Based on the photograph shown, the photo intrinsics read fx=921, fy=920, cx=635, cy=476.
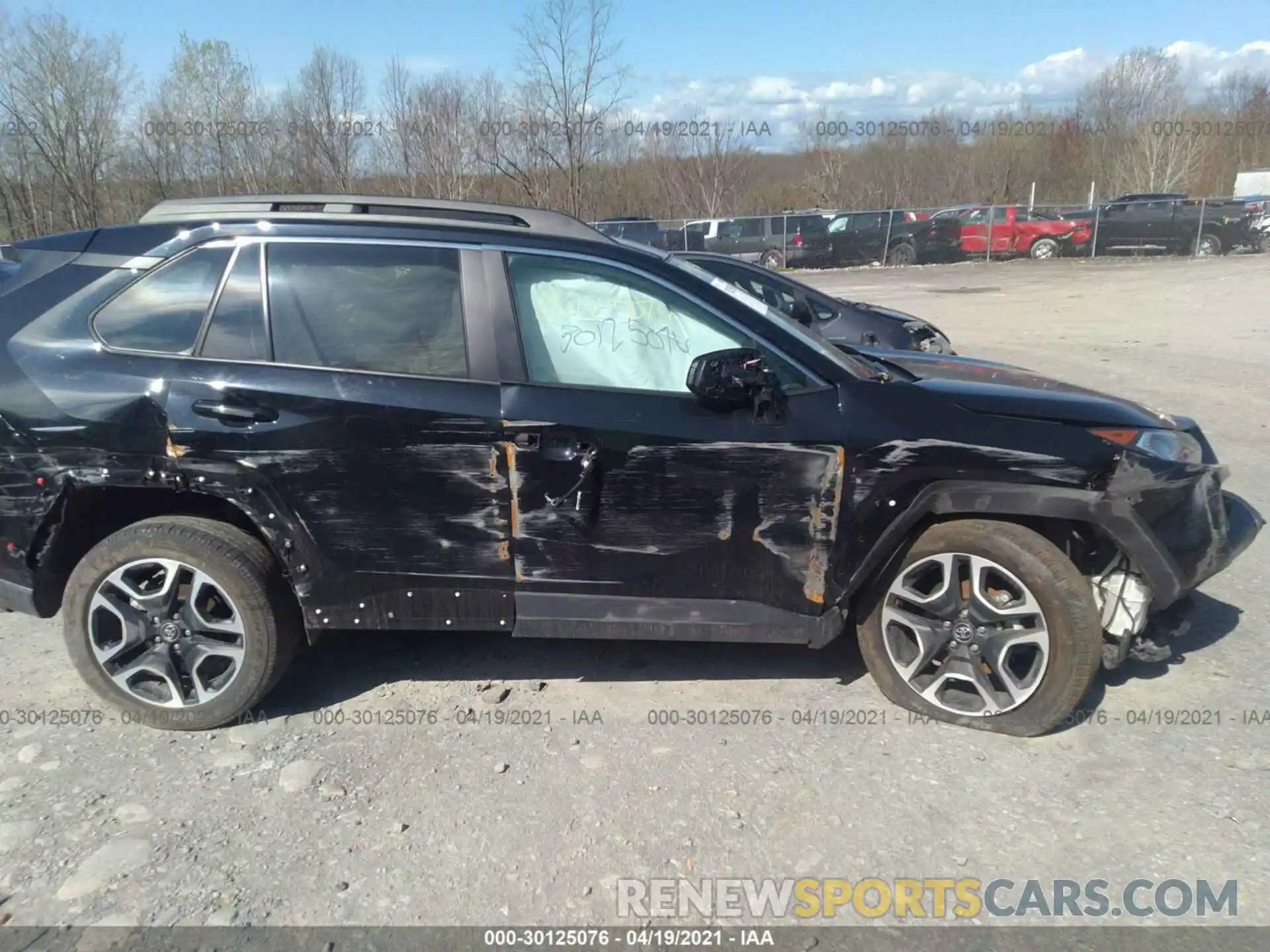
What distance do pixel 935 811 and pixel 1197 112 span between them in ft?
170

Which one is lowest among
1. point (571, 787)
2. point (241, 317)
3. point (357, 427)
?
point (571, 787)

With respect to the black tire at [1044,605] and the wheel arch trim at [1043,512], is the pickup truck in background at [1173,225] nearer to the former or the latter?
the wheel arch trim at [1043,512]

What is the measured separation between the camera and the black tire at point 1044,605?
132 inches

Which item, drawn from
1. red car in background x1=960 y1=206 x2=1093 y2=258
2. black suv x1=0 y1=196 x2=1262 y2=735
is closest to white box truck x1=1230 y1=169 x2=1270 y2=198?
red car in background x1=960 y1=206 x2=1093 y2=258

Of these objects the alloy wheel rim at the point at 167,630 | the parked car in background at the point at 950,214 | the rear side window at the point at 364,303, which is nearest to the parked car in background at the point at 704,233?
the parked car in background at the point at 950,214

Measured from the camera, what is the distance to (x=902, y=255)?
28.4 meters

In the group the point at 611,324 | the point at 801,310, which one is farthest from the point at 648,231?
the point at 611,324

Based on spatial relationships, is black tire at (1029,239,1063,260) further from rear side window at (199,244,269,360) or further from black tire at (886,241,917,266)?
rear side window at (199,244,269,360)

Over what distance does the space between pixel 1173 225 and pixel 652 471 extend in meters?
29.5

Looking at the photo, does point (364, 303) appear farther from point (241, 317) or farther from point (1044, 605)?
point (1044, 605)

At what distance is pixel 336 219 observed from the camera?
11.8 feet

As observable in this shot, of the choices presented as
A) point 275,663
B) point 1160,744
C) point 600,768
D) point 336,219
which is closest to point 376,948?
point 600,768

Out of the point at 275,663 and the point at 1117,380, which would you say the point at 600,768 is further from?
the point at 1117,380

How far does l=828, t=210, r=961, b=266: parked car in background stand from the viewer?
2803 cm
